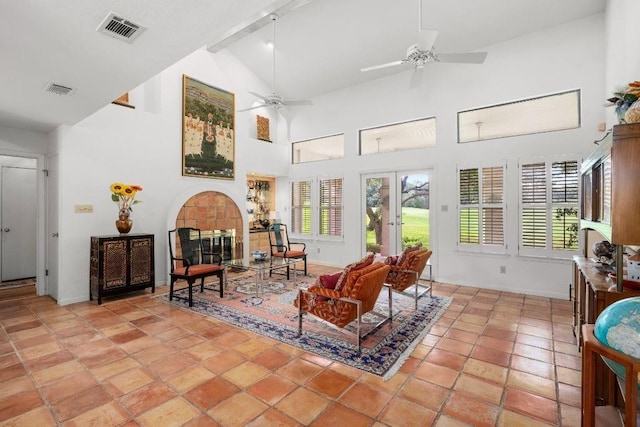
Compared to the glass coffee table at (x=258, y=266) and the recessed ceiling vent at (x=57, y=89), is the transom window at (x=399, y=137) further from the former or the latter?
the recessed ceiling vent at (x=57, y=89)

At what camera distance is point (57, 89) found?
3.07 meters

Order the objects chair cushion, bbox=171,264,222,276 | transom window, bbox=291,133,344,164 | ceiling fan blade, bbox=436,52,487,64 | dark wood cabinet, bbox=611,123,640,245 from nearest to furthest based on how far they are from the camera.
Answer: dark wood cabinet, bbox=611,123,640,245 < ceiling fan blade, bbox=436,52,487,64 < chair cushion, bbox=171,264,222,276 < transom window, bbox=291,133,344,164

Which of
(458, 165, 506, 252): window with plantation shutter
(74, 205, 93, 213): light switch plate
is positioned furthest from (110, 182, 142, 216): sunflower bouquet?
(458, 165, 506, 252): window with plantation shutter

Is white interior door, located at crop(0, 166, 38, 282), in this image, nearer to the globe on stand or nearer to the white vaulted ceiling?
the white vaulted ceiling

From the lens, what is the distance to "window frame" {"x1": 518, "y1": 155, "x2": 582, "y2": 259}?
175 inches

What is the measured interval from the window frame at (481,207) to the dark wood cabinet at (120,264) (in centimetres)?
533

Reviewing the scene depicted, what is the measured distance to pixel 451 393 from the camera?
87.2 inches

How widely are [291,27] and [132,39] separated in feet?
13.0

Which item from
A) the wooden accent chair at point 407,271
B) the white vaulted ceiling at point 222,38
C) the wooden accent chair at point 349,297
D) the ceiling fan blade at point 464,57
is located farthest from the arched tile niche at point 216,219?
the ceiling fan blade at point 464,57

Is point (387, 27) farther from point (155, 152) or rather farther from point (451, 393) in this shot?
point (451, 393)

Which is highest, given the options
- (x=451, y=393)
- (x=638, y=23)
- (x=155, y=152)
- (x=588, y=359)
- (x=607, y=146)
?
(x=638, y=23)

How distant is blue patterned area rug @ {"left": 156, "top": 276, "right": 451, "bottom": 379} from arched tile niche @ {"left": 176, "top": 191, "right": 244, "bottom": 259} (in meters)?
1.30

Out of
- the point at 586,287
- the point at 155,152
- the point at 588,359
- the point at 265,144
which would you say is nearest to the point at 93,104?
the point at 155,152

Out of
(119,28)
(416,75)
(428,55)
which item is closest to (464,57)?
(428,55)
